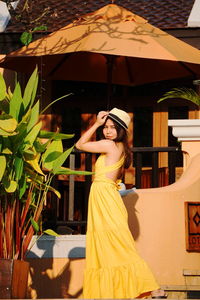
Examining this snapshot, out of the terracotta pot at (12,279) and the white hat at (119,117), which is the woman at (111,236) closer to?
the white hat at (119,117)

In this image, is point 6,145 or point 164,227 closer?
point 6,145

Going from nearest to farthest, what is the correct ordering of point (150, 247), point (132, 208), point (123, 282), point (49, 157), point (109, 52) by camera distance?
1. point (123, 282)
2. point (49, 157)
3. point (150, 247)
4. point (132, 208)
5. point (109, 52)

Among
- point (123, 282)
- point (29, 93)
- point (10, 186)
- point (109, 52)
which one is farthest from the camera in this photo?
point (109, 52)

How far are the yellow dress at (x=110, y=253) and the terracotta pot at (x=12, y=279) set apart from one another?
25.7 inches

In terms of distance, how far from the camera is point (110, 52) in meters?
11.1

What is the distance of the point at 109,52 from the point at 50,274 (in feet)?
9.95

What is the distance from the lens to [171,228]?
9.47 metres

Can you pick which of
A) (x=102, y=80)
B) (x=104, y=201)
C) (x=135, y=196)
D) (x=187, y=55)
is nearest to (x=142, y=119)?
(x=102, y=80)

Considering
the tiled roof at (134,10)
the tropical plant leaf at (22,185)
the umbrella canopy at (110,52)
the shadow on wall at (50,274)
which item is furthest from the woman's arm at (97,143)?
the tiled roof at (134,10)

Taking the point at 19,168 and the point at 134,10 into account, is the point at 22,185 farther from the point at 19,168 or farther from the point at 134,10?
the point at 134,10

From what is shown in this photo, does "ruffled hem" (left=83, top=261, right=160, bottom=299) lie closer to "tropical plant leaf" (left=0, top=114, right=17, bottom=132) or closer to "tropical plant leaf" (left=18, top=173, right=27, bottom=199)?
"tropical plant leaf" (left=18, top=173, right=27, bottom=199)

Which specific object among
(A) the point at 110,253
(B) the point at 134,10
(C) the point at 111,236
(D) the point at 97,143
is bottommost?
(A) the point at 110,253

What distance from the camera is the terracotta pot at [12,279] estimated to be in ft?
25.3

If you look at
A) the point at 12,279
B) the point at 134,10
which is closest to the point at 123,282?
the point at 12,279
